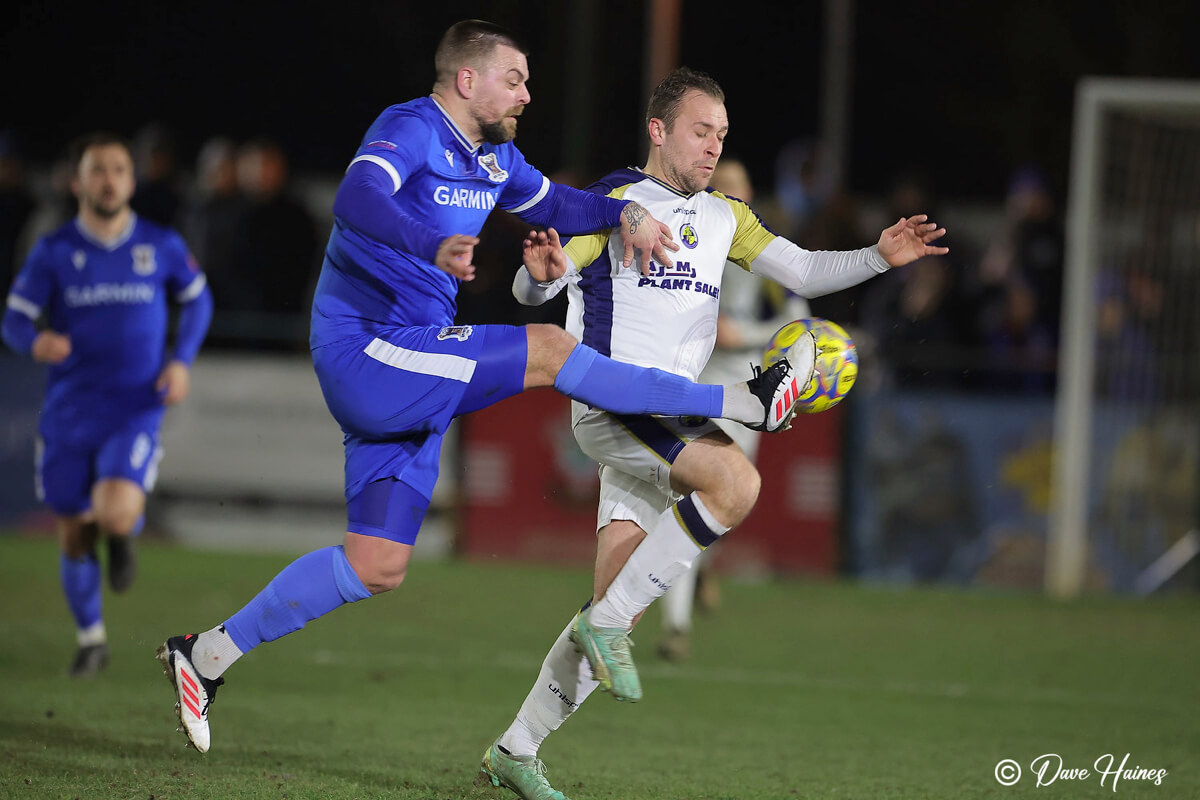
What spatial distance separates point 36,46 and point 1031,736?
653 inches

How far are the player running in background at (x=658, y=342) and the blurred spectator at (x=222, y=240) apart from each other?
27.9ft

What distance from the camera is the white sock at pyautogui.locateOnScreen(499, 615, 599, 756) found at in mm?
5102

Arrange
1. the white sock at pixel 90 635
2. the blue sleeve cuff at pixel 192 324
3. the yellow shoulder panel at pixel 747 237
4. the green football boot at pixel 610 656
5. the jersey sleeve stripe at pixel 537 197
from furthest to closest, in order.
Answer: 1. the blue sleeve cuff at pixel 192 324
2. the white sock at pixel 90 635
3. the yellow shoulder panel at pixel 747 237
4. the jersey sleeve stripe at pixel 537 197
5. the green football boot at pixel 610 656

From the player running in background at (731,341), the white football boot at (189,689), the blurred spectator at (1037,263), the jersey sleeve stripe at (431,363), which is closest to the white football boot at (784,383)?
the jersey sleeve stripe at (431,363)

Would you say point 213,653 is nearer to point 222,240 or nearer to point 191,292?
point 191,292

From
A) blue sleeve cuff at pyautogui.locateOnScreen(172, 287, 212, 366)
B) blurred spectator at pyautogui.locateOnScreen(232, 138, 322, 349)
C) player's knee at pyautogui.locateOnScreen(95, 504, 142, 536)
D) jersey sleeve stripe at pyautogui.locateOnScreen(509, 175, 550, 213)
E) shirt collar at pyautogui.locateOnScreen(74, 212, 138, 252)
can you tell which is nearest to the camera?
jersey sleeve stripe at pyautogui.locateOnScreen(509, 175, 550, 213)

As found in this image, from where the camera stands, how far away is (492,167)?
17.0 feet

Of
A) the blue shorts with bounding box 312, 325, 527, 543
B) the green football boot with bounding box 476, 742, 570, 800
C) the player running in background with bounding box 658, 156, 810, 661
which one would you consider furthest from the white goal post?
the blue shorts with bounding box 312, 325, 527, 543

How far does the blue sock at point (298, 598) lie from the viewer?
4.90m

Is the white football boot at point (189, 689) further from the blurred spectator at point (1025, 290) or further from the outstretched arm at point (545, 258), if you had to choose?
the blurred spectator at point (1025, 290)

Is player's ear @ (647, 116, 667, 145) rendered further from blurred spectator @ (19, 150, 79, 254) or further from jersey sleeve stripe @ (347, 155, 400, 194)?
blurred spectator @ (19, 150, 79, 254)

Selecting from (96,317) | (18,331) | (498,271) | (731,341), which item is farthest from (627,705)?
(498,271)
